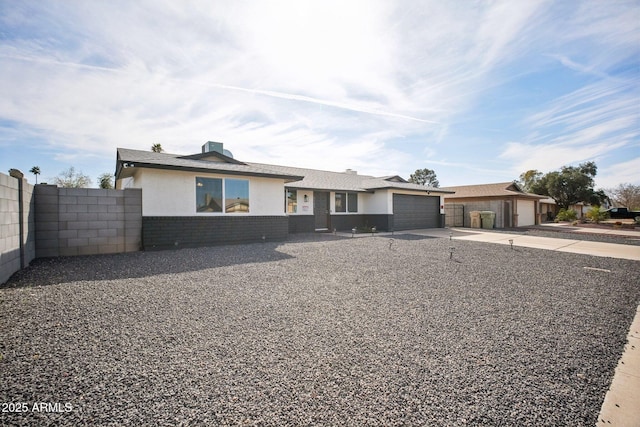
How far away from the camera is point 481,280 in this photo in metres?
5.66

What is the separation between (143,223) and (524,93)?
1584cm

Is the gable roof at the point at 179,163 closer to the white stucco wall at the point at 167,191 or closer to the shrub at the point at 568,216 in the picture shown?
the white stucco wall at the point at 167,191

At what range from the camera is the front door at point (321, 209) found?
15594 mm

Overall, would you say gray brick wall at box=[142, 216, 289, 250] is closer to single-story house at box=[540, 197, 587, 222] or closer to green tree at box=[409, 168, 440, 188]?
single-story house at box=[540, 197, 587, 222]

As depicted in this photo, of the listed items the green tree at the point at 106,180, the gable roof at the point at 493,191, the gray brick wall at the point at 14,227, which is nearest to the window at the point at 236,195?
the gray brick wall at the point at 14,227

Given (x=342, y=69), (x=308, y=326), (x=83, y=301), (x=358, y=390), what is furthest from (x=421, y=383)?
(x=342, y=69)

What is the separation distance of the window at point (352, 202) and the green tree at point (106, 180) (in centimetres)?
2523

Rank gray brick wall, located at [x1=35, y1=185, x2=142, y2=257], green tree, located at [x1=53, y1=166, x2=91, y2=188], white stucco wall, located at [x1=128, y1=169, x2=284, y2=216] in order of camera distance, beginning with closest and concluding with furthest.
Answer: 1. gray brick wall, located at [x1=35, y1=185, x2=142, y2=257]
2. white stucco wall, located at [x1=128, y1=169, x2=284, y2=216]
3. green tree, located at [x1=53, y1=166, x2=91, y2=188]

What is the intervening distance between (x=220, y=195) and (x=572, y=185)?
38071 mm

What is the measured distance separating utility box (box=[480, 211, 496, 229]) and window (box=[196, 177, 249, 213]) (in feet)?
58.4

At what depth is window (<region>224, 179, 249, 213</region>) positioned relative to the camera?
34.2 feet

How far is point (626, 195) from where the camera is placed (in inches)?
1741

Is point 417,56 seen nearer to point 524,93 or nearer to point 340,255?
point 524,93

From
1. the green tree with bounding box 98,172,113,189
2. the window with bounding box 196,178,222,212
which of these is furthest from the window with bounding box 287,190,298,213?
the green tree with bounding box 98,172,113,189
